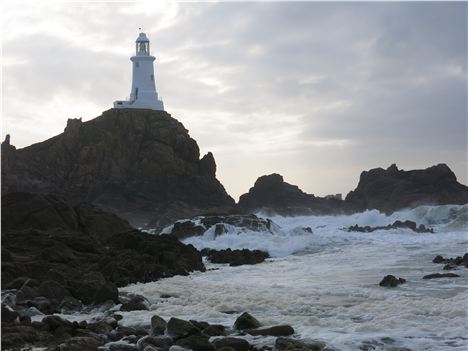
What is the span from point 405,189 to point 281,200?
1005 centimetres

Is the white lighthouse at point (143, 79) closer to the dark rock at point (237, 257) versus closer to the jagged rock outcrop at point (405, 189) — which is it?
the jagged rock outcrop at point (405, 189)

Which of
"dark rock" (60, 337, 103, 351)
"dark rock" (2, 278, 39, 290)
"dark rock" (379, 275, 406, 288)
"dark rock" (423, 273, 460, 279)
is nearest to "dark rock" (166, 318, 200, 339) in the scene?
"dark rock" (60, 337, 103, 351)

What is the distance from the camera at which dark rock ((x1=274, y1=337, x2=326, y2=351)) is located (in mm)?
6281

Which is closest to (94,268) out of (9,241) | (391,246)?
(9,241)

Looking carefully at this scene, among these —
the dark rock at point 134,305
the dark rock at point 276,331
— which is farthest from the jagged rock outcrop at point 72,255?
the dark rock at point 276,331

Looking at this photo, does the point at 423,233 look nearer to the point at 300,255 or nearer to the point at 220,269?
the point at 300,255

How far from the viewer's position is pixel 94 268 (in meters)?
13.4

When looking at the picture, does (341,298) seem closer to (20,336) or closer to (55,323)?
(55,323)

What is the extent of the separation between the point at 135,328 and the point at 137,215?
3635 centimetres

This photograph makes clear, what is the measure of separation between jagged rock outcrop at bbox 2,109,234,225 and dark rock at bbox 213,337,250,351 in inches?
1488

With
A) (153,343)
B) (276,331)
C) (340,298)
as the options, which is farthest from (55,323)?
(340,298)

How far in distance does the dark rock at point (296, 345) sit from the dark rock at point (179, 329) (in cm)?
102

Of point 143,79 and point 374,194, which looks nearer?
point 374,194

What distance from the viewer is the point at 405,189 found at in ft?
144
